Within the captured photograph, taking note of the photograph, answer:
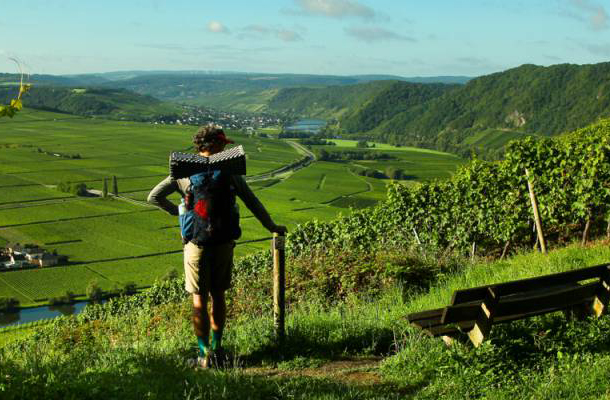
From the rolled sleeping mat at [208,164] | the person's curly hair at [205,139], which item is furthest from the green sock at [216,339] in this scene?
the person's curly hair at [205,139]

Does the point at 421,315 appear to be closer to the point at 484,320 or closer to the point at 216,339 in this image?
the point at 484,320

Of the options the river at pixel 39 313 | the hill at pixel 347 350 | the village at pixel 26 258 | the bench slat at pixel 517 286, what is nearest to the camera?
the hill at pixel 347 350

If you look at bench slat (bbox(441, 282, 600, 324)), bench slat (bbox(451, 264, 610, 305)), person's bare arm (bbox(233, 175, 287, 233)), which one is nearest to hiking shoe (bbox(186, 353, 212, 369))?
person's bare arm (bbox(233, 175, 287, 233))

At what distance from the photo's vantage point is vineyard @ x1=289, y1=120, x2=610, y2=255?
13078 mm

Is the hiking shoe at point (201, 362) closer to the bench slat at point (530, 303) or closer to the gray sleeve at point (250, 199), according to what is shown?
the gray sleeve at point (250, 199)

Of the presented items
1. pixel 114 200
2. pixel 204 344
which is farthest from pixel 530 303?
pixel 114 200

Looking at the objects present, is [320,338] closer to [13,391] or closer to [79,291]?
[13,391]

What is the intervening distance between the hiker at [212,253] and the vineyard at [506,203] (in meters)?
7.00

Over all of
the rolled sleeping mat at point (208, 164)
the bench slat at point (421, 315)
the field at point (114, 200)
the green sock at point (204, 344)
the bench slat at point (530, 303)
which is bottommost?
the field at point (114, 200)

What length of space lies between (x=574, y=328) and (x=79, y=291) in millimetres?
45955

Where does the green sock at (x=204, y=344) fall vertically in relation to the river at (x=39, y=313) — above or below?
above

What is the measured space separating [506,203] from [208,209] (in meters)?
11.6

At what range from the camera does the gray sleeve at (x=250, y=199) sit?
5176 millimetres

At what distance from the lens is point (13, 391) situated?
362 centimetres
